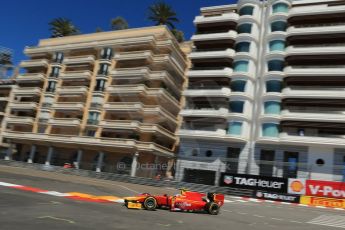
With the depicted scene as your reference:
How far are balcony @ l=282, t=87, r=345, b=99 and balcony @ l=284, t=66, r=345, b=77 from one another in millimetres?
1743

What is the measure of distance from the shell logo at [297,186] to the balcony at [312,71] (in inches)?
676

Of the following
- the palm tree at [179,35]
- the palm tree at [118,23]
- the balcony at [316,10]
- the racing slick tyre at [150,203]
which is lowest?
the racing slick tyre at [150,203]

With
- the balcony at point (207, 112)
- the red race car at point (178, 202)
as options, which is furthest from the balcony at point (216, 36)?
Result: the red race car at point (178, 202)

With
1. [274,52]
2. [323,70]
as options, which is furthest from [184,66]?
[323,70]

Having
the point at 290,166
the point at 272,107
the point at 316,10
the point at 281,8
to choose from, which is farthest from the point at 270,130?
the point at 281,8

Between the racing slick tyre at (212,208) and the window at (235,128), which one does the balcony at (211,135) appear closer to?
the window at (235,128)

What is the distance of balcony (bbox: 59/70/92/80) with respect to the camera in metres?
62.0

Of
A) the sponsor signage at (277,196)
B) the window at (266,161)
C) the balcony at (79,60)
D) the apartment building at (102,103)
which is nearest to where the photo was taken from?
the sponsor signage at (277,196)

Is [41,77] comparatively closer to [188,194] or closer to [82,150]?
[82,150]

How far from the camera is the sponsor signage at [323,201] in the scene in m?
32.0

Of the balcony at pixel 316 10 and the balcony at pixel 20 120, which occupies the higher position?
the balcony at pixel 316 10

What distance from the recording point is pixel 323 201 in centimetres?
3275

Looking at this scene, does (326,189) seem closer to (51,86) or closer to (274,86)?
(274,86)

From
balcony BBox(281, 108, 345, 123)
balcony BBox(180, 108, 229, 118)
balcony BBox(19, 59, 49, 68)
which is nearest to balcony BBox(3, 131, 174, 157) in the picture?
balcony BBox(180, 108, 229, 118)
